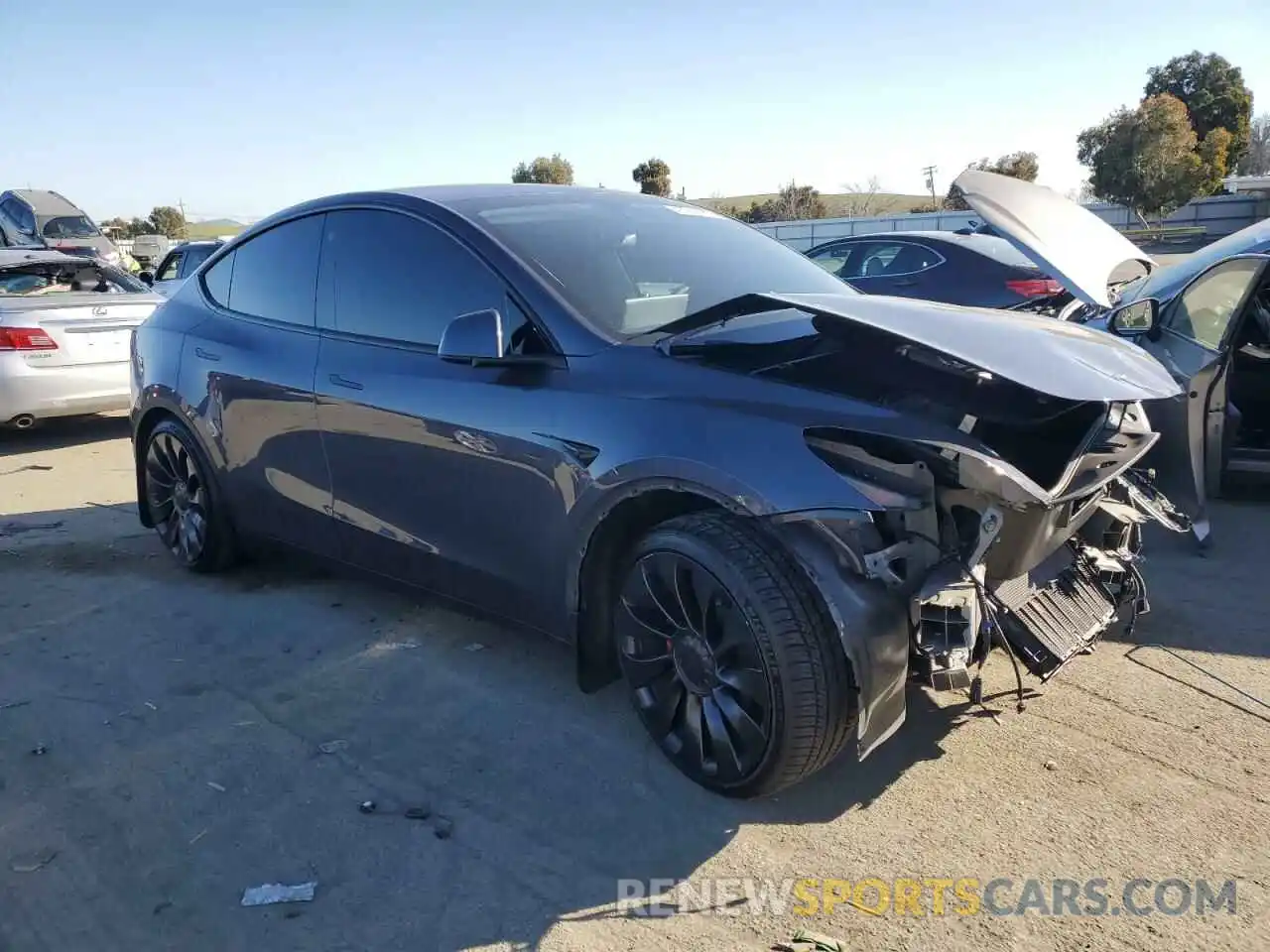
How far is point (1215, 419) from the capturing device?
518 cm

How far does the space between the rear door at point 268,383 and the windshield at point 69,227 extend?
2388 centimetres

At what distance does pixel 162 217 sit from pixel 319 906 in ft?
261

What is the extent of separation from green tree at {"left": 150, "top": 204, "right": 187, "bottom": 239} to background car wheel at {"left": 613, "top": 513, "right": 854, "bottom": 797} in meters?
76.5

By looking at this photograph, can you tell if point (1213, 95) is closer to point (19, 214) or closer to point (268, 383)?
point (19, 214)

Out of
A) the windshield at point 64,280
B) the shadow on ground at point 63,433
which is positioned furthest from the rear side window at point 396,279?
the windshield at point 64,280

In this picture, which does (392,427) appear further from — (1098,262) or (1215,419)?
(1215,419)

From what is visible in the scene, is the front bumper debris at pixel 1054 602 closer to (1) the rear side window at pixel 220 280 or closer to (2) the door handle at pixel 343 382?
(2) the door handle at pixel 343 382

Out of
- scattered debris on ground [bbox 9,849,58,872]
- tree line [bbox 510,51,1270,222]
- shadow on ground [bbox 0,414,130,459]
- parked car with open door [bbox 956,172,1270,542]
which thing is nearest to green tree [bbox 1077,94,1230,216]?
tree line [bbox 510,51,1270,222]

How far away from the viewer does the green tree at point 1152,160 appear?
43.9 meters

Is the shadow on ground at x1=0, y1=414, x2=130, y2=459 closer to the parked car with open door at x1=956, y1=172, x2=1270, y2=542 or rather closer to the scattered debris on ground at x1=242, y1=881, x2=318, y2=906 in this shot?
the scattered debris on ground at x1=242, y1=881, x2=318, y2=906

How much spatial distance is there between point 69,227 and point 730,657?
27860 millimetres

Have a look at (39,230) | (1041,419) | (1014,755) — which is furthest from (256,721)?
(39,230)

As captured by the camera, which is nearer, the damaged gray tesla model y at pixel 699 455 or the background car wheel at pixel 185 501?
the damaged gray tesla model y at pixel 699 455

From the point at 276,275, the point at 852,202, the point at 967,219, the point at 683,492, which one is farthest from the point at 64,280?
the point at 852,202
